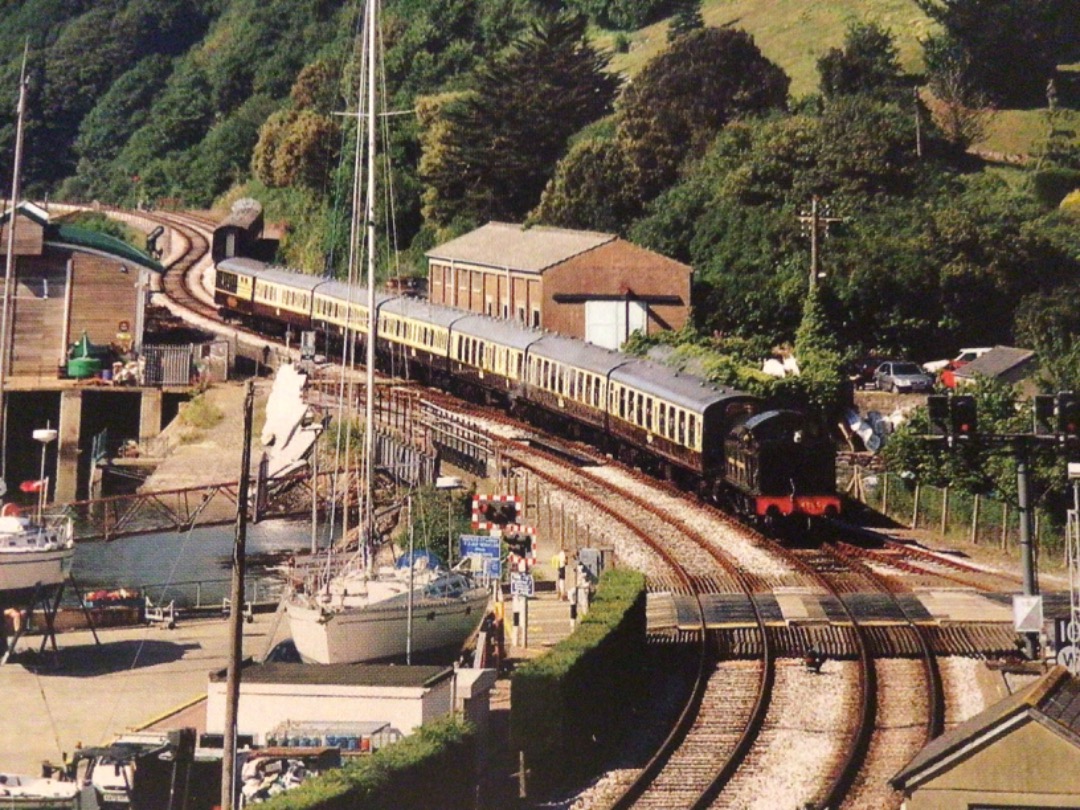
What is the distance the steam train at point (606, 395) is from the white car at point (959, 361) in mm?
12650

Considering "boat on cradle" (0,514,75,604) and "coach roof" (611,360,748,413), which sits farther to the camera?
"coach roof" (611,360,748,413)

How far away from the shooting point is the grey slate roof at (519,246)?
68.2 meters

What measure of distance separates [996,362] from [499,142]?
3928cm

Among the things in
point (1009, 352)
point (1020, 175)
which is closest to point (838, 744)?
point (1009, 352)

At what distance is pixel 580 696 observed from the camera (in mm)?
25625

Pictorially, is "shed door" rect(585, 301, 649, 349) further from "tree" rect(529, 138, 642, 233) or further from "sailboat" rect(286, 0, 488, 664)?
"sailboat" rect(286, 0, 488, 664)

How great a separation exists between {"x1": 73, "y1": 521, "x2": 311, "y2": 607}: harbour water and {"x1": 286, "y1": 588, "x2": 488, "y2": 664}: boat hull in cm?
980

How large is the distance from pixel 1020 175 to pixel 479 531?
46256 mm

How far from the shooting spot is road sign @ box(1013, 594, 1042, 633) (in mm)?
26484

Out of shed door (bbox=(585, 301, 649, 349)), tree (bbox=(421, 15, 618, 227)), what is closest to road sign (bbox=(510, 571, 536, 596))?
shed door (bbox=(585, 301, 649, 349))

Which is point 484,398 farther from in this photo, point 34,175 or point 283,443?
point 34,175

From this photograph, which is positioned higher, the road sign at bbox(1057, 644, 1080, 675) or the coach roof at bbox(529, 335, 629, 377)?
the coach roof at bbox(529, 335, 629, 377)

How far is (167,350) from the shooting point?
2660 inches

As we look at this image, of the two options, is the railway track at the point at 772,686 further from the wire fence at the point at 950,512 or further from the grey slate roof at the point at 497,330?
the grey slate roof at the point at 497,330
